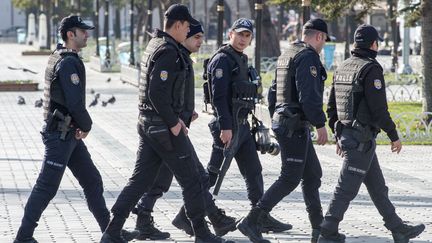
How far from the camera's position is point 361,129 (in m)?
9.06

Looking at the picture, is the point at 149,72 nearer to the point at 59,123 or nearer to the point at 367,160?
the point at 59,123

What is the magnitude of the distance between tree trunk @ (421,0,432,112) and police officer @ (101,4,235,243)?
1172 centimetres

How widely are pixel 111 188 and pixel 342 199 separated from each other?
4.49m

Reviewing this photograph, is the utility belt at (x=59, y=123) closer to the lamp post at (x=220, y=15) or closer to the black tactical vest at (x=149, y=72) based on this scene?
the black tactical vest at (x=149, y=72)

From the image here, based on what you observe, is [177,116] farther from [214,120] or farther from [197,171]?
[214,120]

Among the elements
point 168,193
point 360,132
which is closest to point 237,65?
point 360,132

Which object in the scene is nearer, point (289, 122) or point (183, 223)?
point (289, 122)

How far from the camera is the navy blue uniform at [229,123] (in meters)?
9.64

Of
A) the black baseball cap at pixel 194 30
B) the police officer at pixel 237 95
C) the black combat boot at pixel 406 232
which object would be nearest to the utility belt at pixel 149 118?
the black baseball cap at pixel 194 30

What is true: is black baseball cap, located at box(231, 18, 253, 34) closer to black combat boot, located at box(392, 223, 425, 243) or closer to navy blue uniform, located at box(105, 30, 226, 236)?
navy blue uniform, located at box(105, 30, 226, 236)

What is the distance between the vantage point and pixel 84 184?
9.34m

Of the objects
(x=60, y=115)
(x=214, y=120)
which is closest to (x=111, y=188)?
(x=214, y=120)

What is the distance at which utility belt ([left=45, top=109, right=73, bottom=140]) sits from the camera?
907cm

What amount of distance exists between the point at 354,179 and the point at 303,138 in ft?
1.88
